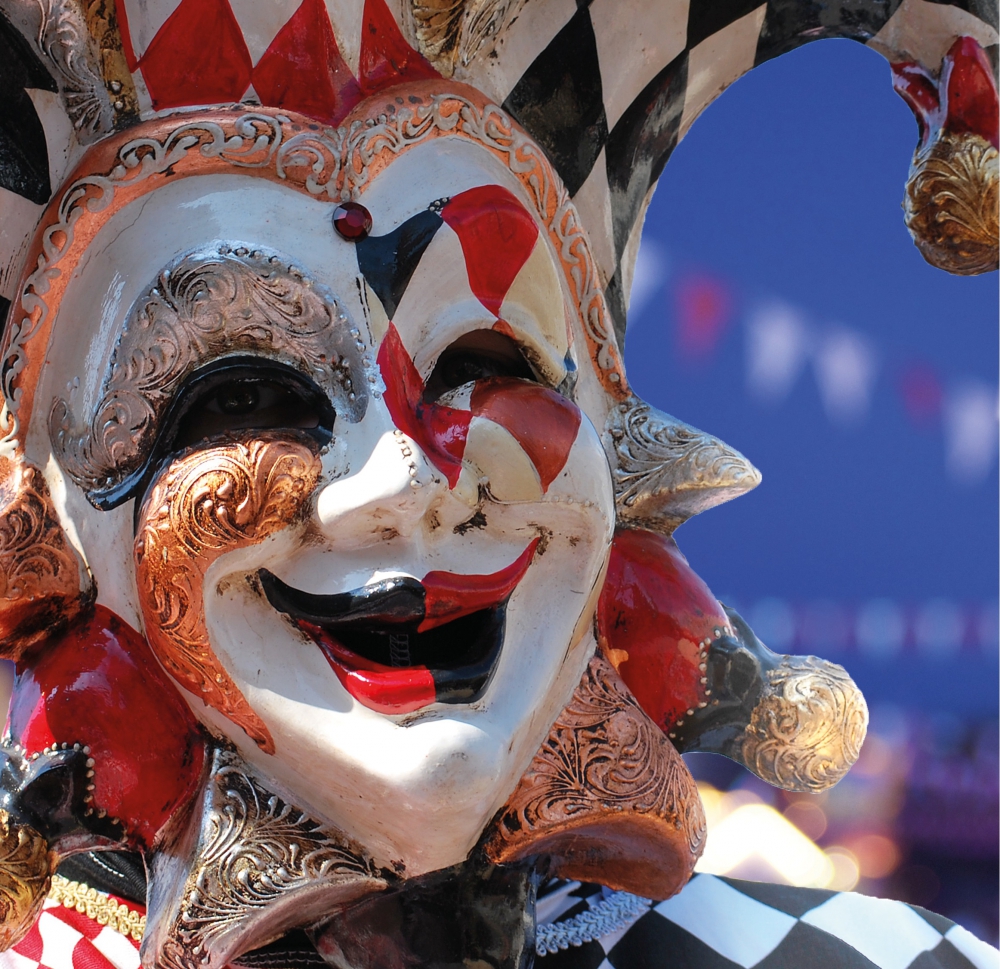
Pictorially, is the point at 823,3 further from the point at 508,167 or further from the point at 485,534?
the point at 485,534

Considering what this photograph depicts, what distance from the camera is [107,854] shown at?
105 centimetres

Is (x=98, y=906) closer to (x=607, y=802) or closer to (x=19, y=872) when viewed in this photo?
(x=19, y=872)

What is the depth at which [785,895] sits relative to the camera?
49.7 inches

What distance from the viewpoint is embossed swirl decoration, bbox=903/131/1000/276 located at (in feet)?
3.74

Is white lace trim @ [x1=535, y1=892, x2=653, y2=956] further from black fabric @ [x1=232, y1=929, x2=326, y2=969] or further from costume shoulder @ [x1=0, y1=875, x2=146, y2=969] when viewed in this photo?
costume shoulder @ [x1=0, y1=875, x2=146, y2=969]

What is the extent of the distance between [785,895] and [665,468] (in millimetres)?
497

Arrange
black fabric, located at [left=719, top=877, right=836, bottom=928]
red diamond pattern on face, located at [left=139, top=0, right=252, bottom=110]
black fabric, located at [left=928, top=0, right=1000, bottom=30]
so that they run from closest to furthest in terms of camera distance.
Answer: red diamond pattern on face, located at [left=139, top=0, right=252, bottom=110]
black fabric, located at [left=928, top=0, right=1000, bottom=30]
black fabric, located at [left=719, top=877, right=836, bottom=928]

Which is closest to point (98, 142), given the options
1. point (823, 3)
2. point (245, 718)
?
point (245, 718)

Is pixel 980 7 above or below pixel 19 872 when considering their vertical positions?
above

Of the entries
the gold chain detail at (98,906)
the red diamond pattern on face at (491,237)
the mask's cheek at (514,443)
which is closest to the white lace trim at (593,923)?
the gold chain detail at (98,906)

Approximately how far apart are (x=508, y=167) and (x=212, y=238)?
26 cm

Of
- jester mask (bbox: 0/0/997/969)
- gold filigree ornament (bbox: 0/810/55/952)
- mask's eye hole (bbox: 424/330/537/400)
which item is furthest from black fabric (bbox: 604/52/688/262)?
gold filigree ornament (bbox: 0/810/55/952)

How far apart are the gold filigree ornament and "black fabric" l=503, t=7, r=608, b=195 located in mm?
694

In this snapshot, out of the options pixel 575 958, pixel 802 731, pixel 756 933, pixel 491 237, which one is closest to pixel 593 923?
pixel 575 958
